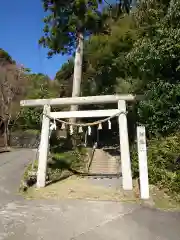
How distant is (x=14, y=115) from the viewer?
27.5m

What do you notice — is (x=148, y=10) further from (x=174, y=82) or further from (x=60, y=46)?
(x=60, y=46)

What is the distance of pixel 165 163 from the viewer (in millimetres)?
9500

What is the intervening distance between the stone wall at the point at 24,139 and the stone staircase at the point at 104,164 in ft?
45.1

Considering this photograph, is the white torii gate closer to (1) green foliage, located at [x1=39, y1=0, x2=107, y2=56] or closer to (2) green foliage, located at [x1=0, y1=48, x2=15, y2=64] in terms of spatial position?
(1) green foliage, located at [x1=39, y1=0, x2=107, y2=56]

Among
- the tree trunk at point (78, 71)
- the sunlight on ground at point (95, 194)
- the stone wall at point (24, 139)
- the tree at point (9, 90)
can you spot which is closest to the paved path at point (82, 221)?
the sunlight on ground at point (95, 194)

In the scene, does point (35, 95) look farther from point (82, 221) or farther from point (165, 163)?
point (82, 221)

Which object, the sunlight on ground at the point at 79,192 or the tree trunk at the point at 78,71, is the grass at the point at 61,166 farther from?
the tree trunk at the point at 78,71

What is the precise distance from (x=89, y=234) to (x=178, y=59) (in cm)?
638

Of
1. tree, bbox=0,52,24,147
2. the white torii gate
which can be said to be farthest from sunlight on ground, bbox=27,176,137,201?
tree, bbox=0,52,24,147

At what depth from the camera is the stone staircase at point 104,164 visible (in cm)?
1347

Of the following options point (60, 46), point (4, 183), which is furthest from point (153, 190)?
point (60, 46)

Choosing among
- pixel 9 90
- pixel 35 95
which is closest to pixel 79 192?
pixel 35 95

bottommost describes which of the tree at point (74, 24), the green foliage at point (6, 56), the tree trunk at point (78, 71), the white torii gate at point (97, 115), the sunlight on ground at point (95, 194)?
the sunlight on ground at point (95, 194)

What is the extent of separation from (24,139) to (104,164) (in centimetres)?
Result: 1562
